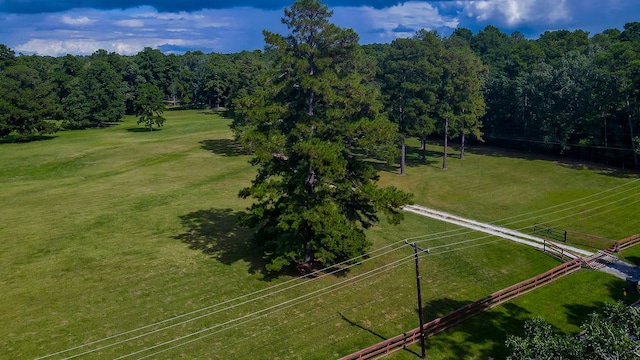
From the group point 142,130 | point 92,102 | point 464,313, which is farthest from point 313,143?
point 92,102

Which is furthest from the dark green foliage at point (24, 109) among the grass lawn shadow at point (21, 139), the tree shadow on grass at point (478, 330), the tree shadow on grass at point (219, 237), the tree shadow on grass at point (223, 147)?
the tree shadow on grass at point (478, 330)

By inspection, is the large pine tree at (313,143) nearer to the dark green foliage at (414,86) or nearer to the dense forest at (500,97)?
the dense forest at (500,97)

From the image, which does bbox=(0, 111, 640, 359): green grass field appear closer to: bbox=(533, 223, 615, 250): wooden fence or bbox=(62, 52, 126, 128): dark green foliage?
bbox=(533, 223, 615, 250): wooden fence


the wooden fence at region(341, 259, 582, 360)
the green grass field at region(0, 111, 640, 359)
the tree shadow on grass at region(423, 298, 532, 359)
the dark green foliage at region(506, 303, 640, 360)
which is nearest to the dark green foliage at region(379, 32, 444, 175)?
the green grass field at region(0, 111, 640, 359)

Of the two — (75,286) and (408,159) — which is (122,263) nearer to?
(75,286)

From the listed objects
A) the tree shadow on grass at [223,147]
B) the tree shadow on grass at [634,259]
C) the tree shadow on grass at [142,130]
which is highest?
the tree shadow on grass at [142,130]
